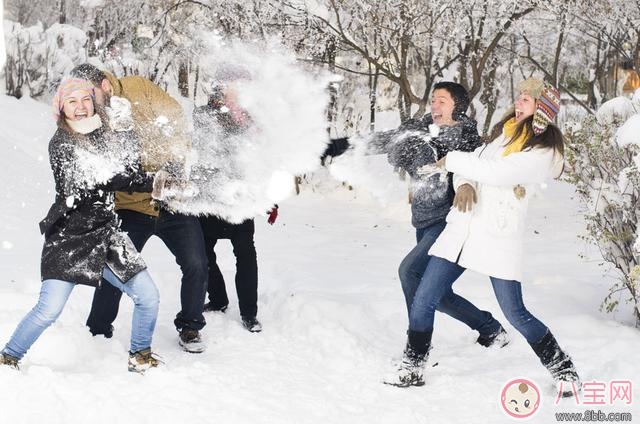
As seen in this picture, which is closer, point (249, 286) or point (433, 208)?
point (433, 208)

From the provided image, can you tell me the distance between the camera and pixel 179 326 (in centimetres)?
467

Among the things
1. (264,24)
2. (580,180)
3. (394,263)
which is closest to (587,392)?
(580,180)

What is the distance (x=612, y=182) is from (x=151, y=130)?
3.32 meters

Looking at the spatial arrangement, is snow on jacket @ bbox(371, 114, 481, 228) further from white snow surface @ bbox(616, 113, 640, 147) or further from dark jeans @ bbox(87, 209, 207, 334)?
dark jeans @ bbox(87, 209, 207, 334)

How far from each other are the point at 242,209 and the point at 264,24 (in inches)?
291

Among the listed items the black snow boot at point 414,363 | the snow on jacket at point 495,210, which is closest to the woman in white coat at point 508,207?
the snow on jacket at point 495,210

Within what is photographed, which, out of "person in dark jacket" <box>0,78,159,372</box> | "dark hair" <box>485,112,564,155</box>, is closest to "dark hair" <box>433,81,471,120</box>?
"dark hair" <box>485,112,564,155</box>

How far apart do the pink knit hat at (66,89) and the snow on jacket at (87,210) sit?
110 mm

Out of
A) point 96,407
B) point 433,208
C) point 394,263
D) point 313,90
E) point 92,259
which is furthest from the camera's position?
point 394,263

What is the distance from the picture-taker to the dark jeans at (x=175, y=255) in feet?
14.3

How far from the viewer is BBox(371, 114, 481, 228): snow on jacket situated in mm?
4402

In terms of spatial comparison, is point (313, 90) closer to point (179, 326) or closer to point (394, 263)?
point (179, 326)

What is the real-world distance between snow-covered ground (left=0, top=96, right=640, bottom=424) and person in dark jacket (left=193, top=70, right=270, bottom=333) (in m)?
0.18

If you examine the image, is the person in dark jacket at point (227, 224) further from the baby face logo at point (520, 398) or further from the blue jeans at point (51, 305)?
the baby face logo at point (520, 398)
